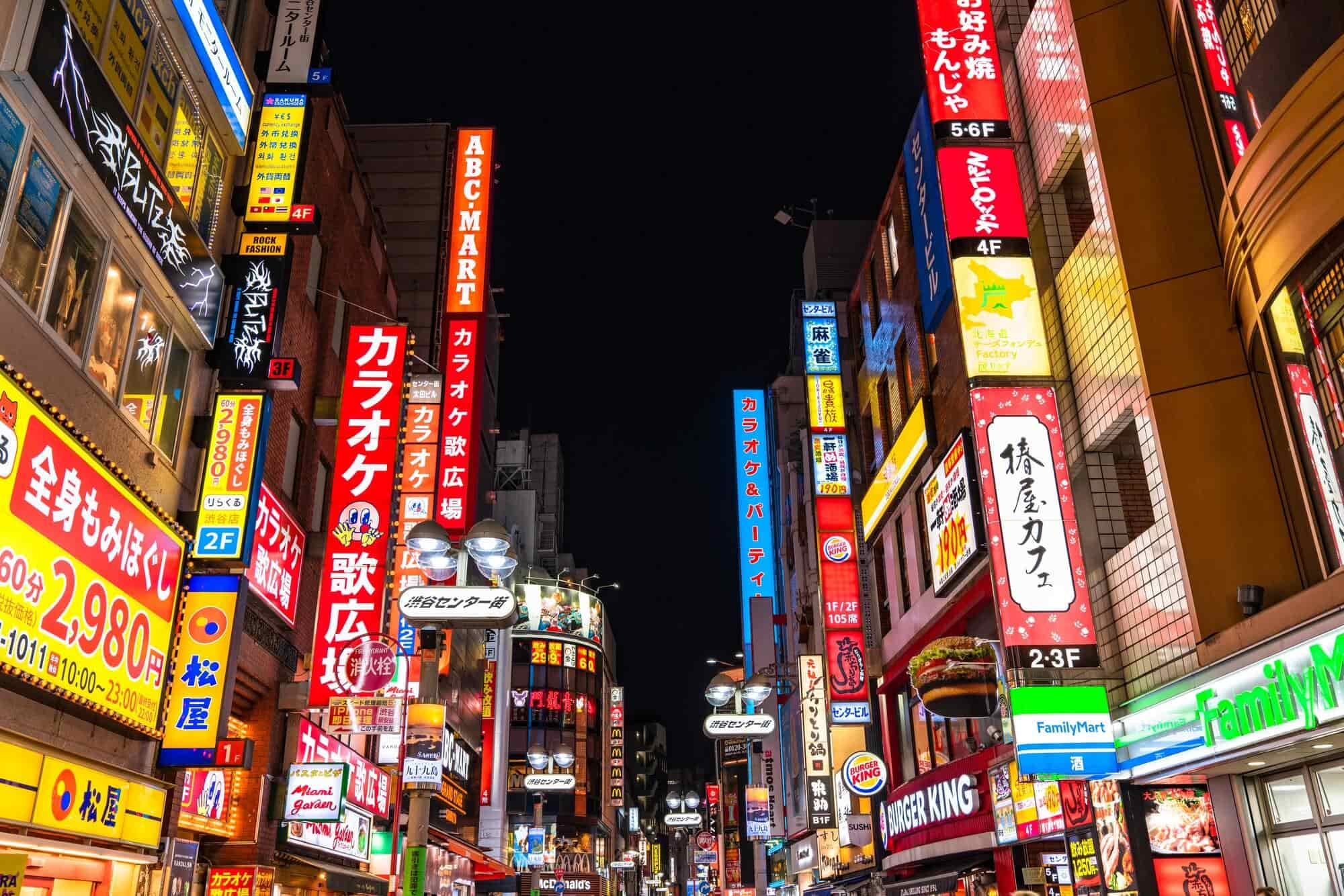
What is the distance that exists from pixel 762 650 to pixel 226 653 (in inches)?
1684

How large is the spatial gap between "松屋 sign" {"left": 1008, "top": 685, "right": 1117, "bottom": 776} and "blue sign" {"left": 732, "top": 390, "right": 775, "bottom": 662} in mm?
37530

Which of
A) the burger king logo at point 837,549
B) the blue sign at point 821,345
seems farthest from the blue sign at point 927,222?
the burger king logo at point 837,549

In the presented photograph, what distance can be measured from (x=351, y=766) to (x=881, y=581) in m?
16.3

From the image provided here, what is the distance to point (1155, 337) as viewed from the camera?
43.5ft

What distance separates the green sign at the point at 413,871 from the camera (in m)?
11.6

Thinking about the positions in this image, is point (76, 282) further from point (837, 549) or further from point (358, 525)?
point (837, 549)

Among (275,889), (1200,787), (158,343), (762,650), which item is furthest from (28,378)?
(762,650)

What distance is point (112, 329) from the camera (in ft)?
41.0

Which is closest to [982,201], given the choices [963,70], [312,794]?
[963,70]

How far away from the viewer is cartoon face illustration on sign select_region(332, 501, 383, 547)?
19.0 m

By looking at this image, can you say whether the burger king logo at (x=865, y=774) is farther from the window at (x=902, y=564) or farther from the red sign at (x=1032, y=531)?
the red sign at (x=1032, y=531)

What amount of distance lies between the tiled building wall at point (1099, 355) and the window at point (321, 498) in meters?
15.1

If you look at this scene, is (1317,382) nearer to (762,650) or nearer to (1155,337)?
(1155,337)

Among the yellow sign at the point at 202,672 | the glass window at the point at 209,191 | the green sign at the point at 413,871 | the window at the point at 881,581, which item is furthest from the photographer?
the window at the point at 881,581
